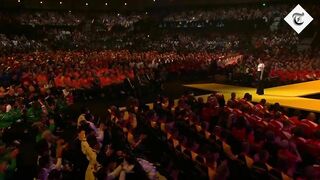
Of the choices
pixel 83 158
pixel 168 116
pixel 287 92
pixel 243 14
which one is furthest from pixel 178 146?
pixel 243 14

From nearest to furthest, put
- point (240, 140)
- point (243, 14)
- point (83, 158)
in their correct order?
1. point (83, 158)
2. point (240, 140)
3. point (243, 14)

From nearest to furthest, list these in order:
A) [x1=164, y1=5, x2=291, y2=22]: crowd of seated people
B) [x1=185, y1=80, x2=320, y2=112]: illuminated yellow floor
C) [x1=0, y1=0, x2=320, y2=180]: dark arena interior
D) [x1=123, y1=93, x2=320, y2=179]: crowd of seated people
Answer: [x1=123, y1=93, x2=320, y2=179]: crowd of seated people
[x1=0, y1=0, x2=320, y2=180]: dark arena interior
[x1=185, y1=80, x2=320, y2=112]: illuminated yellow floor
[x1=164, y1=5, x2=291, y2=22]: crowd of seated people

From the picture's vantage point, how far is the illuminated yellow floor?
14316 millimetres

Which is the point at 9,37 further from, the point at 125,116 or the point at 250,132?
the point at 250,132

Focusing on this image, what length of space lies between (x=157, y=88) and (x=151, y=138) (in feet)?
31.0

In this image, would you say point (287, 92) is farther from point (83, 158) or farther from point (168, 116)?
point (83, 158)

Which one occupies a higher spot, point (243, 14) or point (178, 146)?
point (243, 14)

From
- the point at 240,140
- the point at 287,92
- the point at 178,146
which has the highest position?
the point at 240,140

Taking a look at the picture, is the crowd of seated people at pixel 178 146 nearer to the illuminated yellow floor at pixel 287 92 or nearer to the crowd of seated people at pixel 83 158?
the crowd of seated people at pixel 83 158

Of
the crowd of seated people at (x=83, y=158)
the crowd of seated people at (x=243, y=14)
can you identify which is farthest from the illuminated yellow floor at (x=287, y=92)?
the crowd of seated people at (x=243, y=14)

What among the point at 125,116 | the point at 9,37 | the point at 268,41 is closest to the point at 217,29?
the point at 268,41

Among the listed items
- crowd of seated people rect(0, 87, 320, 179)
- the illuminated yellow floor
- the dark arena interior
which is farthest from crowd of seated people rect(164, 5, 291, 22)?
crowd of seated people rect(0, 87, 320, 179)

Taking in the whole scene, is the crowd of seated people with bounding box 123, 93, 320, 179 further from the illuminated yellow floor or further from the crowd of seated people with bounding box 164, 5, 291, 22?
the crowd of seated people with bounding box 164, 5, 291, 22

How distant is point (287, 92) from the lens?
57.7ft
